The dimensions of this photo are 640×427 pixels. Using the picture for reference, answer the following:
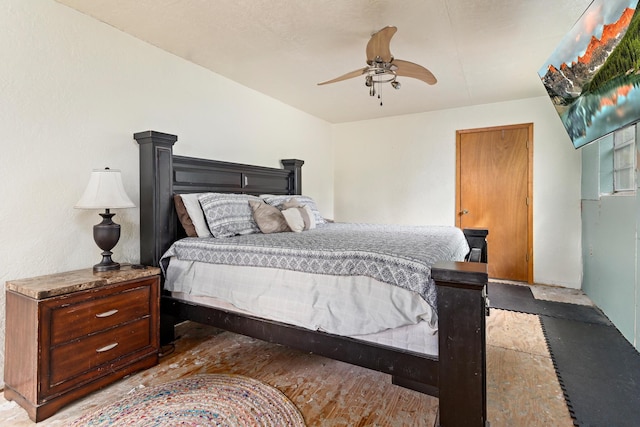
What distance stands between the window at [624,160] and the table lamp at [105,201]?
3.91 meters

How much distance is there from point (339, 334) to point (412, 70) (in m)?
2.05

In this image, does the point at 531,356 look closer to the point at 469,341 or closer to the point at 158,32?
the point at 469,341

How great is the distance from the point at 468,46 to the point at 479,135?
196 centimetres

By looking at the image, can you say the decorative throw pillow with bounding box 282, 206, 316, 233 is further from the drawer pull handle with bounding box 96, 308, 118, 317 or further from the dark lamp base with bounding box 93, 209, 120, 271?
the drawer pull handle with bounding box 96, 308, 118, 317

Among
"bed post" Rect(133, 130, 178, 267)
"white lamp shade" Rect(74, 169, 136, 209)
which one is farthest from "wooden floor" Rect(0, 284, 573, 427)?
"white lamp shade" Rect(74, 169, 136, 209)

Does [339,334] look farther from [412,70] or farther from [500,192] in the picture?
[500,192]

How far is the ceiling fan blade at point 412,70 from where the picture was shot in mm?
2430

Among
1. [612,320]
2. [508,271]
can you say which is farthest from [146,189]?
[508,271]

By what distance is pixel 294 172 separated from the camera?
4.27 metres

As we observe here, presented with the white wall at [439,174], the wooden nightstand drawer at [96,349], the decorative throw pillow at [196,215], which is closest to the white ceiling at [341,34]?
the white wall at [439,174]

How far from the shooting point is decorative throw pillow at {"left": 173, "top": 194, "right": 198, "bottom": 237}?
258cm

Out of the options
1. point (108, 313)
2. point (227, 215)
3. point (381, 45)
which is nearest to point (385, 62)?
point (381, 45)

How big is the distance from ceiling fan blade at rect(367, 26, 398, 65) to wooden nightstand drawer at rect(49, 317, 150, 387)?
8.00 feet

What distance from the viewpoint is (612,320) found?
9.21 ft
